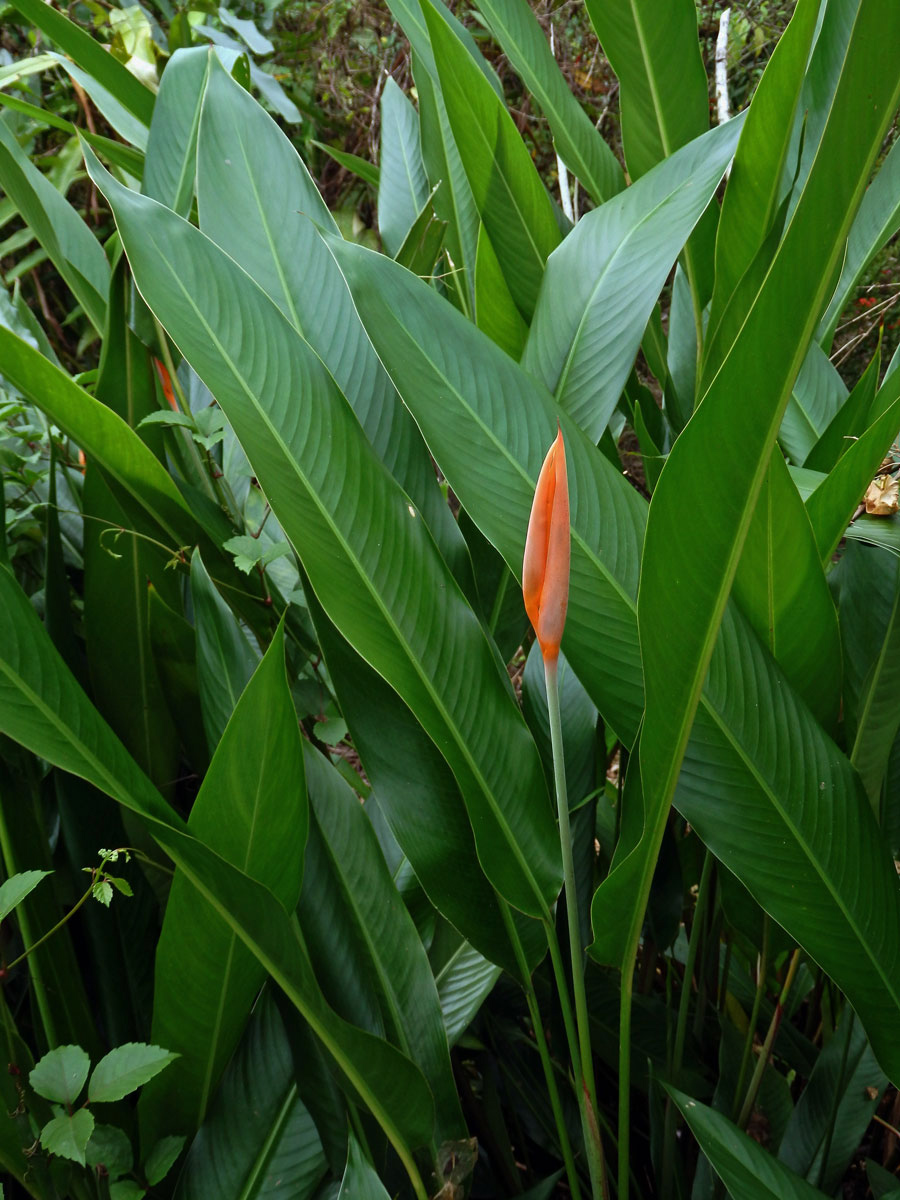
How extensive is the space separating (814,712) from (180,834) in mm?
336

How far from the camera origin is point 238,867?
0.45 meters

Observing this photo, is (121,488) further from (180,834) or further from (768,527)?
(768,527)

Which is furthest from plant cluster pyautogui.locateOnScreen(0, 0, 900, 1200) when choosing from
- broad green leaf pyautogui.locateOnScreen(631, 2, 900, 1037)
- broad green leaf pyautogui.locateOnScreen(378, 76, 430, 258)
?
broad green leaf pyautogui.locateOnScreen(378, 76, 430, 258)

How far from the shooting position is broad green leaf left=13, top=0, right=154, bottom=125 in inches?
27.8

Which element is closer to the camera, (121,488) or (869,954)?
(869,954)

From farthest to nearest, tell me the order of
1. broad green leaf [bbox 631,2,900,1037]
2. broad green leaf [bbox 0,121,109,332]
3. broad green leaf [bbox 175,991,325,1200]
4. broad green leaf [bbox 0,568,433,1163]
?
broad green leaf [bbox 0,121,109,332] < broad green leaf [bbox 175,991,325,1200] < broad green leaf [bbox 0,568,433,1163] < broad green leaf [bbox 631,2,900,1037]

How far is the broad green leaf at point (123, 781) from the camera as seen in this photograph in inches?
16.3

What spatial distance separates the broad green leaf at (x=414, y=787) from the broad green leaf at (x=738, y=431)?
153mm

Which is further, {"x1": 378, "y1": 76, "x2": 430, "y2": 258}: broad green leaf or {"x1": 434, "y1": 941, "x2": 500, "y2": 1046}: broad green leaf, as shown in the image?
{"x1": 378, "y1": 76, "x2": 430, "y2": 258}: broad green leaf

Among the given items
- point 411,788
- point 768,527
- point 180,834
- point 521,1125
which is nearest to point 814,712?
point 768,527

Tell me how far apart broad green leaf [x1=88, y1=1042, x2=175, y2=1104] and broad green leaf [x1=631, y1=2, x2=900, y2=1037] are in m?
0.29

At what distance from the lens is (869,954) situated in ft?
1.54

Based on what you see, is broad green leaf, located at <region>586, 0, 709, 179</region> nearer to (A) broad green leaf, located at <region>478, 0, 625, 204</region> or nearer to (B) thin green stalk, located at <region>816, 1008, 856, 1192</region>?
(A) broad green leaf, located at <region>478, 0, 625, 204</region>

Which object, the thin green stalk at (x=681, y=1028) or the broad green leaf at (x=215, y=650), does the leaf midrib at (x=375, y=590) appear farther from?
the thin green stalk at (x=681, y=1028)
